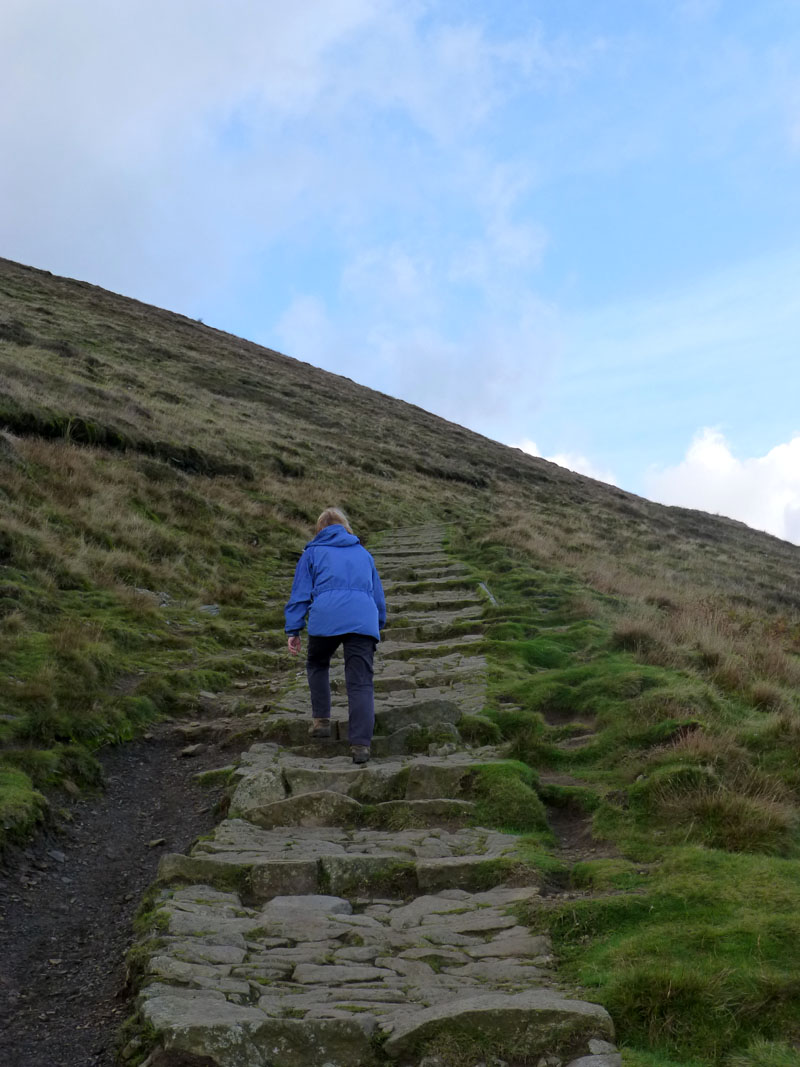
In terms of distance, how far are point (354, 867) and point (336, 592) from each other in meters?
3.09

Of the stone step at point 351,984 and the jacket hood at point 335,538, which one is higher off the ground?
the jacket hood at point 335,538

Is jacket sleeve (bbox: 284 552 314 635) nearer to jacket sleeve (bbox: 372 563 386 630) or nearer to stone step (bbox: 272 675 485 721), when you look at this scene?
jacket sleeve (bbox: 372 563 386 630)

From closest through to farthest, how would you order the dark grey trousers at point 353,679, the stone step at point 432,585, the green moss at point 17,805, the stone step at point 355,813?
1. the green moss at point 17,805
2. the stone step at point 355,813
3. the dark grey trousers at point 353,679
4. the stone step at point 432,585

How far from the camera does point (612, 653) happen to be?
34.3 ft

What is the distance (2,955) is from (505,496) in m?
30.8

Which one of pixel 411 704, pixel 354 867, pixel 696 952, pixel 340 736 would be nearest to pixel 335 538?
pixel 411 704

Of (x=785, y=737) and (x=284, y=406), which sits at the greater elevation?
(x=284, y=406)

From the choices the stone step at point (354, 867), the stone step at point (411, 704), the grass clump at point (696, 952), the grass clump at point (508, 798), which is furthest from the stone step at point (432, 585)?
the grass clump at point (696, 952)

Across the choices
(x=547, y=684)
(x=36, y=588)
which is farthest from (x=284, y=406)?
(x=547, y=684)

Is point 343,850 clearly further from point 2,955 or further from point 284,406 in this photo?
point 284,406

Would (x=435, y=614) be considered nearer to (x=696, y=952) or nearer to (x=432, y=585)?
(x=432, y=585)

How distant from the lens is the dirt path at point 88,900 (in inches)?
168

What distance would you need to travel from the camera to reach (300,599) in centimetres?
841

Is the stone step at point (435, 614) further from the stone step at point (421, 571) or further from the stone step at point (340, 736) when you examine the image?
the stone step at point (340, 736)
